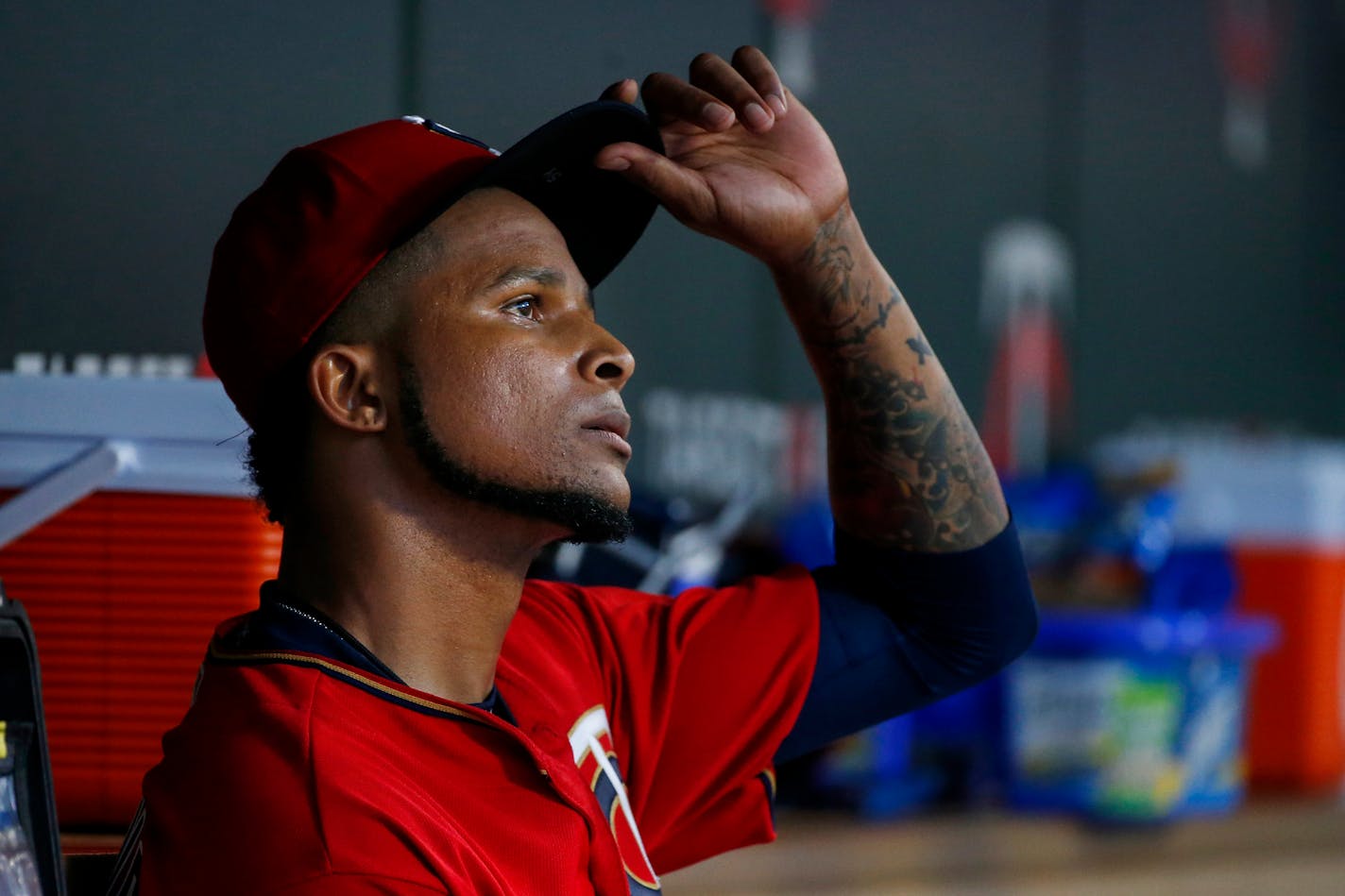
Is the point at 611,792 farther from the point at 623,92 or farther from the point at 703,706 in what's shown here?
the point at 623,92

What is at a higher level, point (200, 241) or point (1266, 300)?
point (200, 241)

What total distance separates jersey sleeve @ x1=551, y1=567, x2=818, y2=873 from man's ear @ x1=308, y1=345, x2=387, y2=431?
33cm

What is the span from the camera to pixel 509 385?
47.6 inches

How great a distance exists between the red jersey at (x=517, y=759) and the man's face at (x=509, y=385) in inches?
6.9

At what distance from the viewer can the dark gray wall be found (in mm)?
1692

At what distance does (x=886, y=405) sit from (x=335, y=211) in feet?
1.78

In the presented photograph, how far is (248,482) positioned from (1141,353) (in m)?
2.78

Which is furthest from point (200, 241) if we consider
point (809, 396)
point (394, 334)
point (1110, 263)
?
point (1110, 263)

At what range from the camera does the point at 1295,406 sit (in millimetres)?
4012

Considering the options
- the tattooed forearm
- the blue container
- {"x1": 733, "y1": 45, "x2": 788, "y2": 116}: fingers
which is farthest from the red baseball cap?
the blue container

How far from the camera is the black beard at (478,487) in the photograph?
119 cm

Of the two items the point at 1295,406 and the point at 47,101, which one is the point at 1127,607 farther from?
the point at 47,101

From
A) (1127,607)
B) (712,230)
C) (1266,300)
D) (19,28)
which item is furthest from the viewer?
(1266,300)

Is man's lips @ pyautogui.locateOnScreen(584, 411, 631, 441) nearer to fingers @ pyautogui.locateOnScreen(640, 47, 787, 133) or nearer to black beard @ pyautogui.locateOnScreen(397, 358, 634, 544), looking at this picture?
black beard @ pyautogui.locateOnScreen(397, 358, 634, 544)
